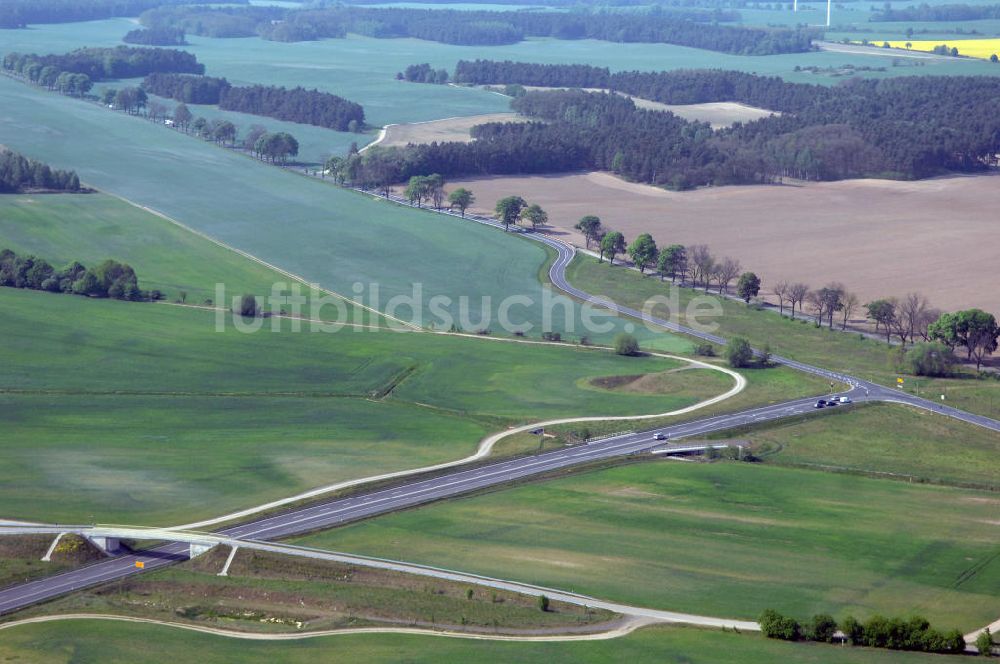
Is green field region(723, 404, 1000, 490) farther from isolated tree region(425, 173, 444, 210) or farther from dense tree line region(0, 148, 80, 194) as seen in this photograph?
dense tree line region(0, 148, 80, 194)

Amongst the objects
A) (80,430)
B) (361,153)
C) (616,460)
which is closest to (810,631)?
(616,460)

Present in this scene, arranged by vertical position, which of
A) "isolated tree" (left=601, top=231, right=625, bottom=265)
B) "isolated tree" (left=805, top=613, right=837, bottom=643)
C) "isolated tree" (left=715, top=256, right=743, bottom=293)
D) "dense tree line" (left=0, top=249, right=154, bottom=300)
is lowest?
"isolated tree" (left=805, top=613, right=837, bottom=643)

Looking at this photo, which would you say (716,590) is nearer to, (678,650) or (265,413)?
(678,650)

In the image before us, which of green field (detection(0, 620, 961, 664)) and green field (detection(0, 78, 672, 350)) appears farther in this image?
green field (detection(0, 78, 672, 350))

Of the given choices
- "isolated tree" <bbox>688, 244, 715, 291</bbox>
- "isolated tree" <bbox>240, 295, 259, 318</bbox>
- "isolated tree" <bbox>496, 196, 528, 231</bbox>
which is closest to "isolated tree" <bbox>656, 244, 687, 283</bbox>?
"isolated tree" <bbox>688, 244, 715, 291</bbox>

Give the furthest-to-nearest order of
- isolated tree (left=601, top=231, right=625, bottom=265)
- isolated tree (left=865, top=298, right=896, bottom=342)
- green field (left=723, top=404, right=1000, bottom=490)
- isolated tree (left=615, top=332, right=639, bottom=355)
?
1. isolated tree (left=601, top=231, right=625, bottom=265)
2. isolated tree (left=865, top=298, right=896, bottom=342)
3. isolated tree (left=615, top=332, right=639, bottom=355)
4. green field (left=723, top=404, right=1000, bottom=490)
